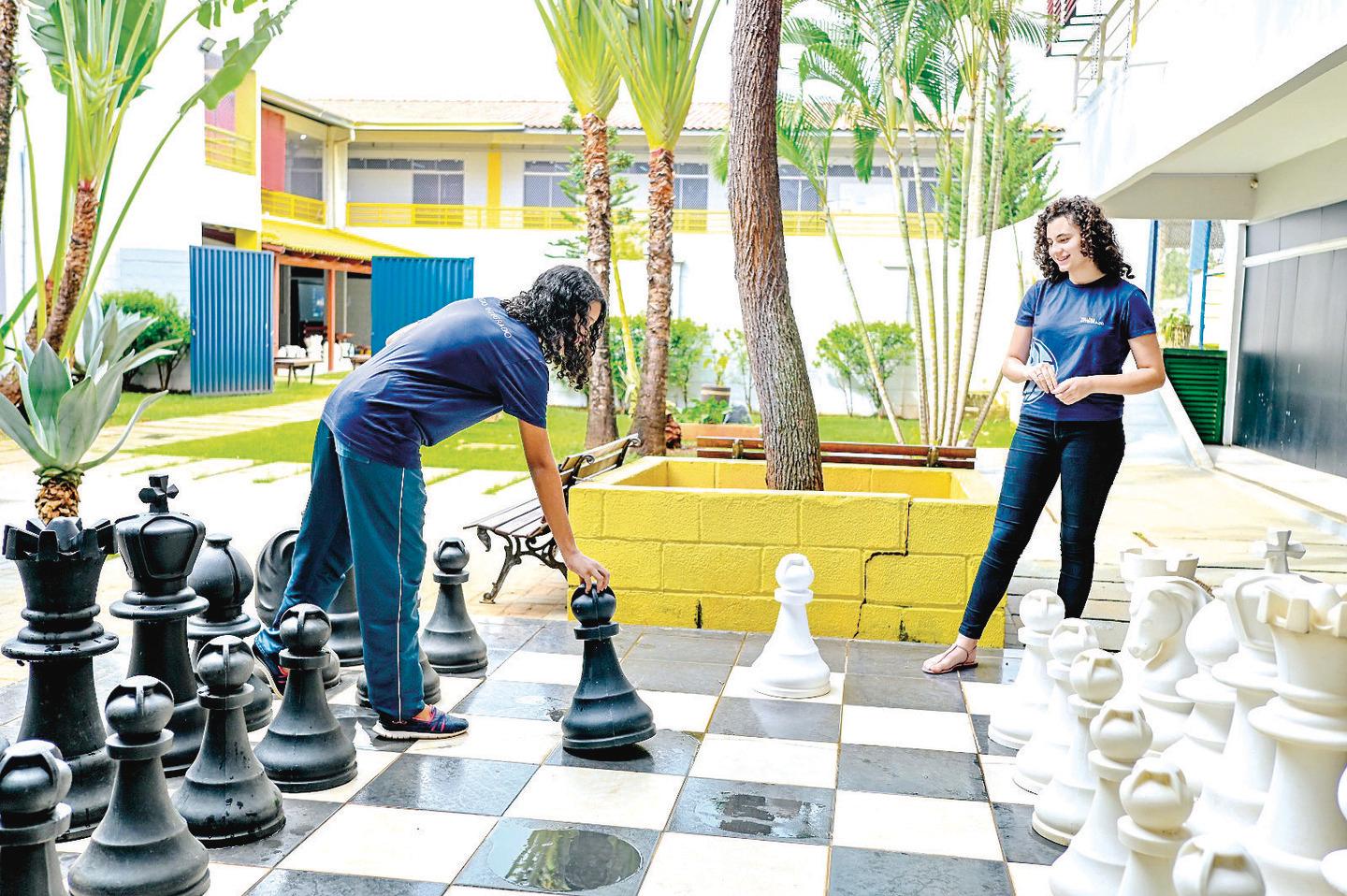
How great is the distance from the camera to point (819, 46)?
9609 mm

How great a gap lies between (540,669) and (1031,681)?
1.75 m

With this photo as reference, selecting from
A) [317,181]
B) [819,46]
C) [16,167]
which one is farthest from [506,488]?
[317,181]

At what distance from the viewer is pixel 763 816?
3.14 meters

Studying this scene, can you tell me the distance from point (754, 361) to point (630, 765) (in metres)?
2.65

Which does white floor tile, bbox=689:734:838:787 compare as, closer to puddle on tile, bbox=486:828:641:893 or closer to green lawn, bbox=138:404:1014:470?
puddle on tile, bbox=486:828:641:893

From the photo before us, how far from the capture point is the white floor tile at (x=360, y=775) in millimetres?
3213

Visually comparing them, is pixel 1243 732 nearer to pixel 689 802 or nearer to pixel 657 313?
pixel 689 802

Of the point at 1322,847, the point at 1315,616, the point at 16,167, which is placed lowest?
the point at 1322,847

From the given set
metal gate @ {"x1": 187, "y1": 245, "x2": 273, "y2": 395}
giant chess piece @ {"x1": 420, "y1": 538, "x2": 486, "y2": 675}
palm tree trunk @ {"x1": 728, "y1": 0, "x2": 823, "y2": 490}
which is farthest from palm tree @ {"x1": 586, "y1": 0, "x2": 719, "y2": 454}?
metal gate @ {"x1": 187, "y1": 245, "x2": 273, "y2": 395}

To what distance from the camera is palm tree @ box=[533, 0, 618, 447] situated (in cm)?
1031

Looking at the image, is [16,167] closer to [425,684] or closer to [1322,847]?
[425,684]

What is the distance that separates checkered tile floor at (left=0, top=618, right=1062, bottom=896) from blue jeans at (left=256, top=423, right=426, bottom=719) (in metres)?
0.19

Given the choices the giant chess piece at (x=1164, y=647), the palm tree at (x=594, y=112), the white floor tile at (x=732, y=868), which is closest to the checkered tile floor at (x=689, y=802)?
the white floor tile at (x=732, y=868)

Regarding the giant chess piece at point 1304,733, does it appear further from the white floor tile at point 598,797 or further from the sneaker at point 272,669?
the sneaker at point 272,669
